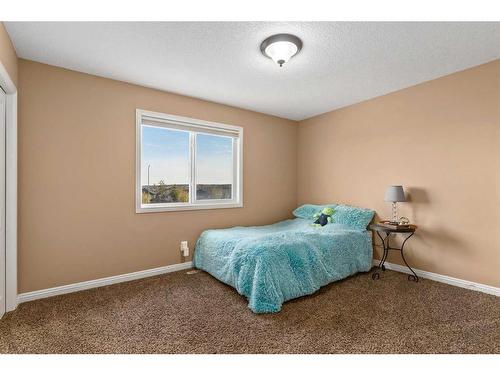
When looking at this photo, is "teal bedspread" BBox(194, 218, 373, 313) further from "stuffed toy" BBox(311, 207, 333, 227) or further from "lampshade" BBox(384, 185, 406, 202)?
"lampshade" BBox(384, 185, 406, 202)

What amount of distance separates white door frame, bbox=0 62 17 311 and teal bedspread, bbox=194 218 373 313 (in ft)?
5.75

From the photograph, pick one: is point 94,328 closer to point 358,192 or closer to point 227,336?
point 227,336

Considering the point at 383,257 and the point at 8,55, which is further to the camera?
the point at 383,257

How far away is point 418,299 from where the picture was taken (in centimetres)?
237

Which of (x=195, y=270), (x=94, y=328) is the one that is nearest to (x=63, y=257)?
(x=94, y=328)

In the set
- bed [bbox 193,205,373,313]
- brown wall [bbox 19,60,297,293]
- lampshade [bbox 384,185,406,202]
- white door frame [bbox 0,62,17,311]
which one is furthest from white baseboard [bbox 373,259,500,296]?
white door frame [bbox 0,62,17,311]

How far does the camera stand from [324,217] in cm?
351

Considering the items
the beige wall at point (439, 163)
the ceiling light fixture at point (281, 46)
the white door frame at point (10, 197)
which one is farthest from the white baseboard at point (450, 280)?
the white door frame at point (10, 197)

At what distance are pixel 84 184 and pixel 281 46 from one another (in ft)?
7.71

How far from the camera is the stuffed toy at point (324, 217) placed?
3.48 m

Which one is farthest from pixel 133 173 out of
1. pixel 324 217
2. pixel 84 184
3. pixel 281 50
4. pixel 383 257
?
pixel 383 257

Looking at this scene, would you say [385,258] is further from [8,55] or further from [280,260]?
[8,55]

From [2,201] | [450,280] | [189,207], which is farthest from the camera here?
[189,207]

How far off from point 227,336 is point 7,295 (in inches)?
75.8
